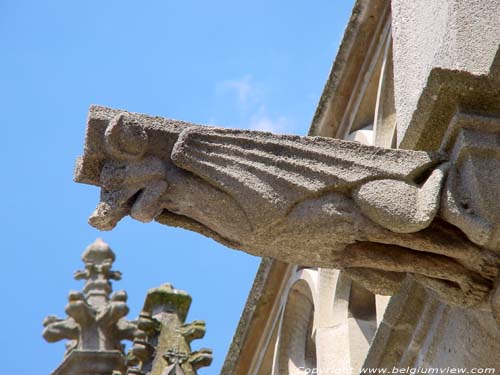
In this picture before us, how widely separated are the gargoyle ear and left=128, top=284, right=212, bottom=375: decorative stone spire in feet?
14.6

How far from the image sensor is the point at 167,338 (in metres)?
10.4

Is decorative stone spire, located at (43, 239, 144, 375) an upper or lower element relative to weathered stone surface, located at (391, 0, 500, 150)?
upper

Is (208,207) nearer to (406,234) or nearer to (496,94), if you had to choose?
(406,234)

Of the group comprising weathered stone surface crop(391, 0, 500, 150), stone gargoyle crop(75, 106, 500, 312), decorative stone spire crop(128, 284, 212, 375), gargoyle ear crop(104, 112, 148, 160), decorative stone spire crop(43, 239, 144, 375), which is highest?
decorative stone spire crop(43, 239, 144, 375)

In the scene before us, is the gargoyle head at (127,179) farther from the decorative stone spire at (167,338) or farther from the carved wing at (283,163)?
the decorative stone spire at (167,338)

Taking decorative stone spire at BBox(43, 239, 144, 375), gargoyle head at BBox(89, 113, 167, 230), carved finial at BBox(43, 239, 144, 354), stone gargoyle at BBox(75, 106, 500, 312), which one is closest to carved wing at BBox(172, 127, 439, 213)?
stone gargoyle at BBox(75, 106, 500, 312)

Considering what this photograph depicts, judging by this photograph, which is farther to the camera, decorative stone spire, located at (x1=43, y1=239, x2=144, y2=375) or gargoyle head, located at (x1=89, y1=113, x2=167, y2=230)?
decorative stone spire, located at (x1=43, y1=239, x2=144, y2=375)

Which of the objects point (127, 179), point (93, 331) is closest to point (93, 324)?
point (93, 331)

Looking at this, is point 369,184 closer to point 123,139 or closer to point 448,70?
point 448,70

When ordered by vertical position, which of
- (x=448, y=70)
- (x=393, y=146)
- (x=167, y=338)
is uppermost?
(x=167, y=338)

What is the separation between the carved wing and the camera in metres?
5.41

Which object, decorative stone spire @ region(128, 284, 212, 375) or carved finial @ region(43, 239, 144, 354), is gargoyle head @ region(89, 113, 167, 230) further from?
carved finial @ region(43, 239, 144, 354)

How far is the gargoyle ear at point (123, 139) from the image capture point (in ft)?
17.8

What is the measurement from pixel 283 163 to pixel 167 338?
16.8 ft
